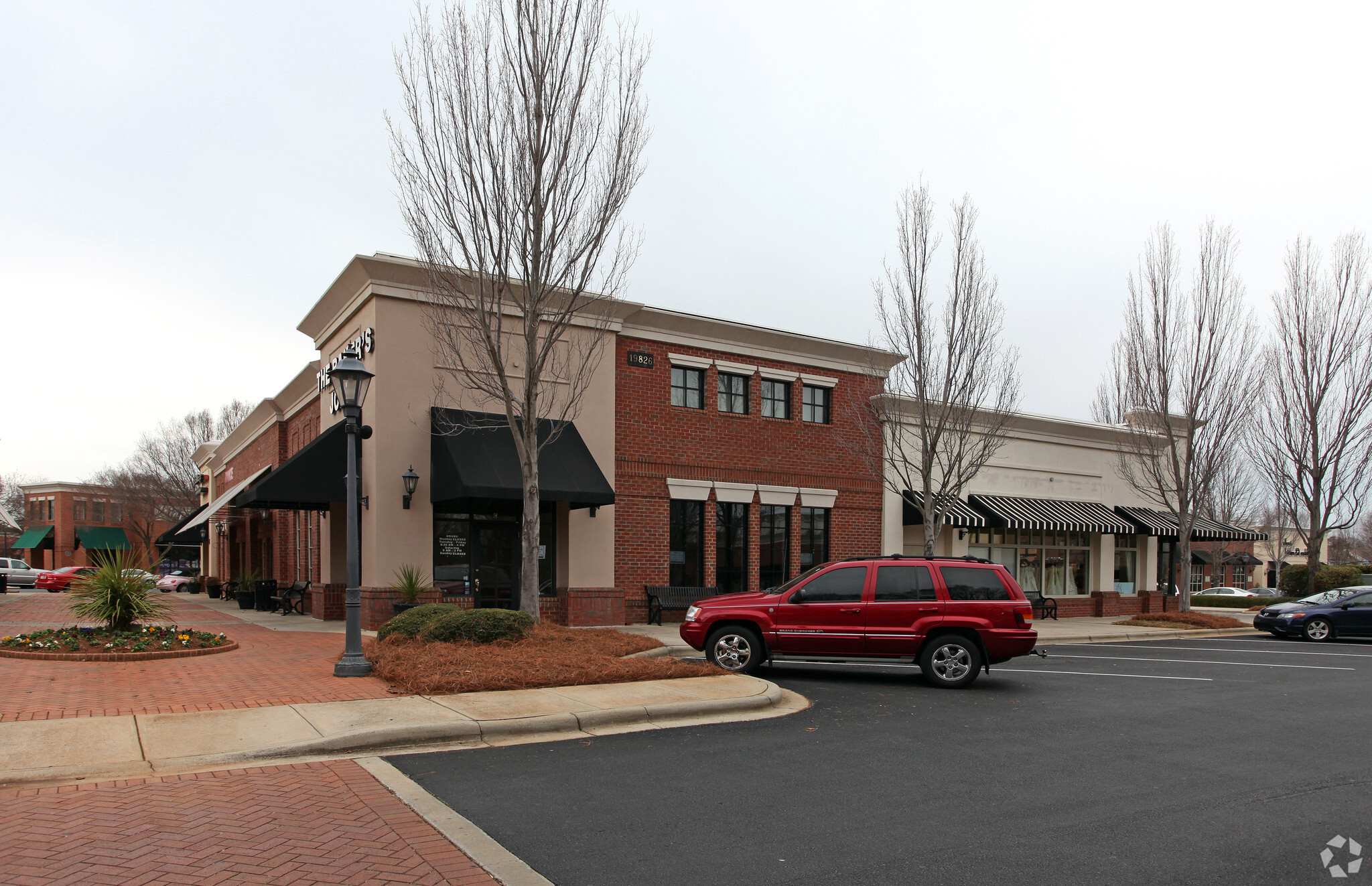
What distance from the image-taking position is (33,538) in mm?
71312

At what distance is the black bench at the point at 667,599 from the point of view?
20.0m

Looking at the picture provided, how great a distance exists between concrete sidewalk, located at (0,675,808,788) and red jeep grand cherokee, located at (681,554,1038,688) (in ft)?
6.35

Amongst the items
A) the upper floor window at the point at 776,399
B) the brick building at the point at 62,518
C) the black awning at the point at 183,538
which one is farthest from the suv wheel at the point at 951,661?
the brick building at the point at 62,518

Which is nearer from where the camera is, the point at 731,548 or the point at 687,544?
the point at 687,544

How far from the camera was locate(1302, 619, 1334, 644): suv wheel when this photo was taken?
74.5 ft

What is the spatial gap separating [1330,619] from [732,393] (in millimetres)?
16056

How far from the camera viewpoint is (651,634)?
57.7 ft

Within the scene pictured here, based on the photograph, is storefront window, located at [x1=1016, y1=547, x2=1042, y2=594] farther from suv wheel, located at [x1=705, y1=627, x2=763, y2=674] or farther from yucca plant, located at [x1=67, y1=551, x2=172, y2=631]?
yucca plant, located at [x1=67, y1=551, x2=172, y2=631]

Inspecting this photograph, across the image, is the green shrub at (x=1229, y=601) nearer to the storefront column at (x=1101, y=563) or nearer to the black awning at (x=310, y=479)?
the storefront column at (x=1101, y=563)

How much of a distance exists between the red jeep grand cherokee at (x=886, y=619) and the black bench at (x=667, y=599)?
7.24 m

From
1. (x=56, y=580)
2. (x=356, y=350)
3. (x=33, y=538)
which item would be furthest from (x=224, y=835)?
(x=33, y=538)

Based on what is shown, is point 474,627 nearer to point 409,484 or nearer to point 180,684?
point 180,684

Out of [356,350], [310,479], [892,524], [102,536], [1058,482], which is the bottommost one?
[102,536]

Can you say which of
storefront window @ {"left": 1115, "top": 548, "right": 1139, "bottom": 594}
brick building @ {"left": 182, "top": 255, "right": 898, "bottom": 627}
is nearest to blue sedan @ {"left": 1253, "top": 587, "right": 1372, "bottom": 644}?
storefront window @ {"left": 1115, "top": 548, "right": 1139, "bottom": 594}
